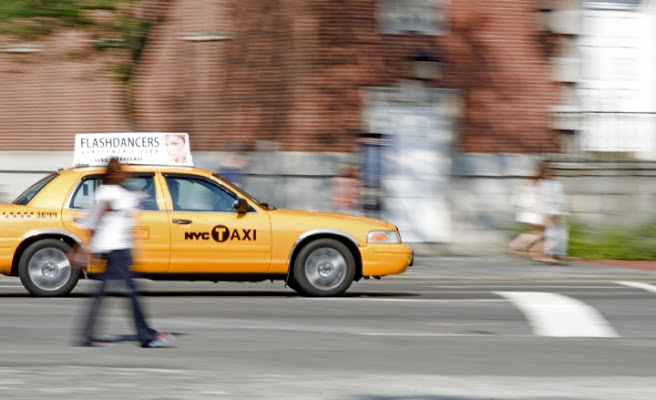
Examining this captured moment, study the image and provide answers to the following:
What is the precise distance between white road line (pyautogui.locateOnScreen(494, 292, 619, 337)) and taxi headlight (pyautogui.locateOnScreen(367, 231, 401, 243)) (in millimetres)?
1434

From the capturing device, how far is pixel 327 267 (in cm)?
1359

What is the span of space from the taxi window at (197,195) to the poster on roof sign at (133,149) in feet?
1.62

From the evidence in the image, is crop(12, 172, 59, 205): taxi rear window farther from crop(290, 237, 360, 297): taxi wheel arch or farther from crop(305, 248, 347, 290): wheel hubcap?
crop(305, 248, 347, 290): wheel hubcap

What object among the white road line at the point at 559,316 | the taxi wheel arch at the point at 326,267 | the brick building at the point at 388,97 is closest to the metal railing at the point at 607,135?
A: the brick building at the point at 388,97

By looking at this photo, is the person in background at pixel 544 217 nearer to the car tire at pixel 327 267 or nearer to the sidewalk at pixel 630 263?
the sidewalk at pixel 630 263

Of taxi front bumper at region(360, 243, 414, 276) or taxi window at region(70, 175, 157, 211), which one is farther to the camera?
taxi front bumper at region(360, 243, 414, 276)

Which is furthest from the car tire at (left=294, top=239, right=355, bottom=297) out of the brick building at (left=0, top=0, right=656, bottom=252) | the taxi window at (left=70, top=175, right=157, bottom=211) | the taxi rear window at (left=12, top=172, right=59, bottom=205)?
the brick building at (left=0, top=0, right=656, bottom=252)

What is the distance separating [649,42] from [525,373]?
1532cm

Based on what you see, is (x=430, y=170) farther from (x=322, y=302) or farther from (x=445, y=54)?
(x=322, y=302)

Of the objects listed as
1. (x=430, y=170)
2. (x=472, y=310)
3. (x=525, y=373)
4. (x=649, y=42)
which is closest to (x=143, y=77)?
(x=430, y=170)

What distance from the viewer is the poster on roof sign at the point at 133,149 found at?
45.9 ft

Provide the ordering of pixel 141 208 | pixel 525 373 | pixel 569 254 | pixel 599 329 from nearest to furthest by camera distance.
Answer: pixel 525 373 < pixel 599 329 < pixel 141 208 < pixel 569 254

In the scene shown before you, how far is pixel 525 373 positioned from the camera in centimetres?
862

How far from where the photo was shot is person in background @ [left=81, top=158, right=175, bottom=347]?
9.36m
